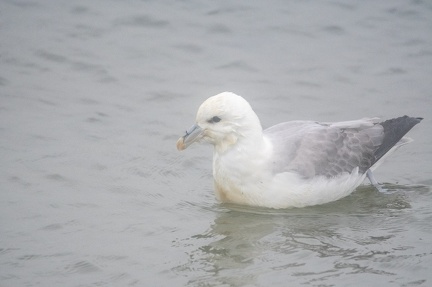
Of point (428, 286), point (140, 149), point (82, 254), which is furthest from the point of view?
point (140, 149)

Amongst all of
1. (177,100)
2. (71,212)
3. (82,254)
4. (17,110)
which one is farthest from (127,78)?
(82,254)

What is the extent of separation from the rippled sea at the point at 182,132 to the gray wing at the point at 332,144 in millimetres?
394

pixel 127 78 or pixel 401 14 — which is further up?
pixel 401 14

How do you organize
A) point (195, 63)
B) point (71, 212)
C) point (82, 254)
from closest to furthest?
point (82, 254), point (71, 212), point (195, 63)

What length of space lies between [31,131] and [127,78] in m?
2.00

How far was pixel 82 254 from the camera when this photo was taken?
669cm

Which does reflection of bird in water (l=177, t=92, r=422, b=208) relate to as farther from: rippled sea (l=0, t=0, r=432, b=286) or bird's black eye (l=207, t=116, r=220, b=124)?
rippled sea (l=0, t=0, r=432, b=286)

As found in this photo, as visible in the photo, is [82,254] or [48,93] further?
[48,93]

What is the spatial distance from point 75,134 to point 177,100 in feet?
5.39

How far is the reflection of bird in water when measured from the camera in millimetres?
7609

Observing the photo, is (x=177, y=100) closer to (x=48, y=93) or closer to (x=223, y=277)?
(x=48, y=93)

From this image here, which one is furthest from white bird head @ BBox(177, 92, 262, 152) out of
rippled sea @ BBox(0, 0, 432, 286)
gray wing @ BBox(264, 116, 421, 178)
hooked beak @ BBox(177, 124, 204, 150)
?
rippled sea @ BBox(0, 0, 432, 286)

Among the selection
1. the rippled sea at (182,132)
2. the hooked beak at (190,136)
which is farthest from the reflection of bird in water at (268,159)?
the rippled sea at (182,132)

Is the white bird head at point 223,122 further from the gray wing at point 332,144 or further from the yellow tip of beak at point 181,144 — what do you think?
the gray wing at point 332,144
